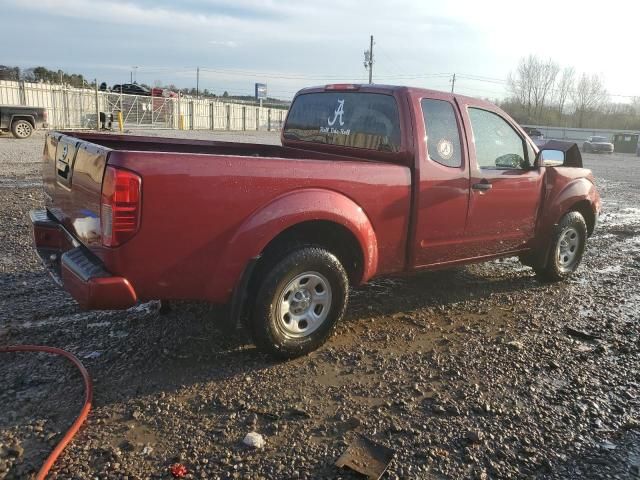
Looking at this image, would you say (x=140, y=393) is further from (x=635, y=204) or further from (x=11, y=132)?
(x=11, y=132)

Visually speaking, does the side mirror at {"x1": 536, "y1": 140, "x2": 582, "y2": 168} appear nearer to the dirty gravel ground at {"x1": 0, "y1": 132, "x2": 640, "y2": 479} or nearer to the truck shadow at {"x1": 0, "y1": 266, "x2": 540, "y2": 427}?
the dirty gravel ground at {"x1": 0, "y1": 132, "x2": 640, "y2": 479}

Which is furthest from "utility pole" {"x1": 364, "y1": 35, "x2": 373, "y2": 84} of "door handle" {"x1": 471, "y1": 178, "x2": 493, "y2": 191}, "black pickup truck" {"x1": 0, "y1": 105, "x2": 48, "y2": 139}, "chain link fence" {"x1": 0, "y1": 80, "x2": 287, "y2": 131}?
"door handle" {"x1": 471, "y1": 178, "x2": 493, "y2": 191}

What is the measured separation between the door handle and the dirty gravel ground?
3.84ft

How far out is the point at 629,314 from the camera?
206 inches

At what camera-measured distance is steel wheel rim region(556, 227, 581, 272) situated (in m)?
6.03

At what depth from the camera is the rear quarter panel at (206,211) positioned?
3127 mm

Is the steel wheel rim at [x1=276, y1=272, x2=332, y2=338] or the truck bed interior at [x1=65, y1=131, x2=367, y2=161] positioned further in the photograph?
the truck bed interior at [x1=65, y1=131, x2=367, y2=161]

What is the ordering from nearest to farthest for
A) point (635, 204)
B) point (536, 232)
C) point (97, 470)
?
point (97, 470) → point (536, 232) → point (635, 204)

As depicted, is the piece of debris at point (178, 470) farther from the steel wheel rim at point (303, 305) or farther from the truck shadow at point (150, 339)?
the steel wheel rim at point (303, 305)

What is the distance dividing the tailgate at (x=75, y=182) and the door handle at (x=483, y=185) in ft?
10.1

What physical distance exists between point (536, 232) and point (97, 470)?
4.64 metres

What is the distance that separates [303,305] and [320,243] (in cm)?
48

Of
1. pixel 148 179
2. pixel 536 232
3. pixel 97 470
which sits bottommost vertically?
pixel 97 470

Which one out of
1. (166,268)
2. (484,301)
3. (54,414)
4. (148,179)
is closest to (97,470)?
(54,414)
